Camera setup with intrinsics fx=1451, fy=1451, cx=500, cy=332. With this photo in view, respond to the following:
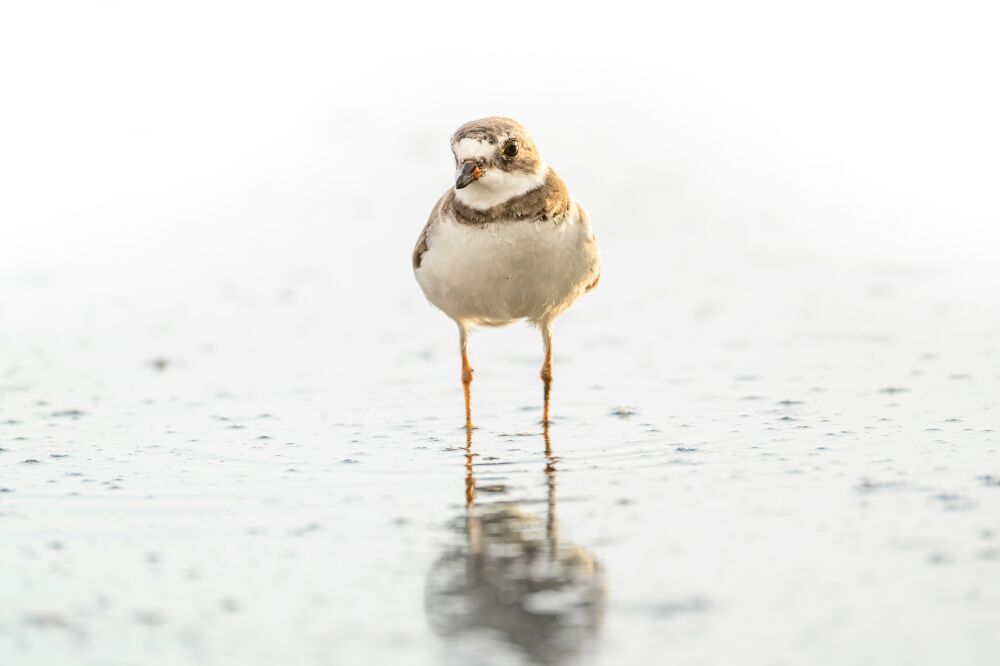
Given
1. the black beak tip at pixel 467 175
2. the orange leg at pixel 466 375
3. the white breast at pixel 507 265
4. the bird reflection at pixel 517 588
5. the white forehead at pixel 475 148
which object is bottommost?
the bird reflection at pixel 517 588

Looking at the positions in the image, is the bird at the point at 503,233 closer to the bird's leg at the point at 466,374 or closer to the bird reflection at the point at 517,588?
the bird's leg at the point at 466,374

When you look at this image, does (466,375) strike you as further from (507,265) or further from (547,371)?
(507,265)

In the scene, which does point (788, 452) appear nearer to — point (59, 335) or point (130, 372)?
point (130, 372)

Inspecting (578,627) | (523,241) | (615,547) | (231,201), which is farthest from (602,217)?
(578,627)

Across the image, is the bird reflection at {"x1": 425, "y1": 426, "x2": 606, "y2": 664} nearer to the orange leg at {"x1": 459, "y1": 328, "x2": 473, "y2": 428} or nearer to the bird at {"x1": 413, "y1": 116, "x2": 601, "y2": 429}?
the bird at {"x1": 413, "y1": 116, "x2": 601, "y2": 429}

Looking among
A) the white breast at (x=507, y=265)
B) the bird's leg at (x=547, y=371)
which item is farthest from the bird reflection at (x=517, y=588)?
the bird's leg at (x=547, y=371)

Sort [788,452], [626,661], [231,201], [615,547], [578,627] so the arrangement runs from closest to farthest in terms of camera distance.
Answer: [626,661], [578,627], [615,547], [788,452], [231,201]
